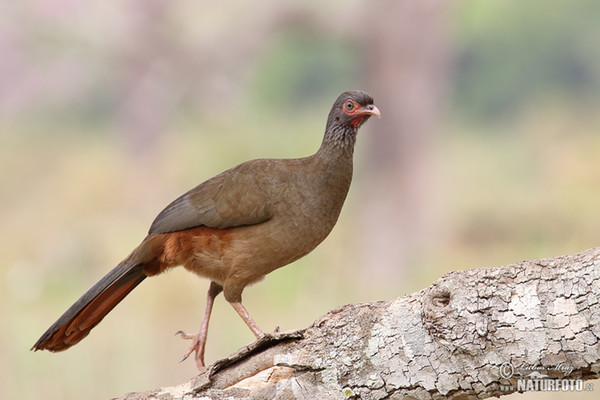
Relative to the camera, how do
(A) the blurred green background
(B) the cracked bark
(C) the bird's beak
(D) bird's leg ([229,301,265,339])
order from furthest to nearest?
(A) the blurred green background < (C) the bird's beak < (D) bird's leg ([229,301,265,339]) < (B) the cracked bark

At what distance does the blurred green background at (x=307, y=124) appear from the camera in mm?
7070

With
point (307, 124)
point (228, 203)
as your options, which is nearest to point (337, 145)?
point (228, 203)

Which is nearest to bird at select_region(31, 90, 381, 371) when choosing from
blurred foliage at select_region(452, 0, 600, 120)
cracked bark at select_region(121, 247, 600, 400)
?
cracked bark at select_region(121, 247, 600, 400)

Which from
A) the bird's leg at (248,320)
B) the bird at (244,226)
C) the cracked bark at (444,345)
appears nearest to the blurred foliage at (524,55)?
the bird at (244,226)

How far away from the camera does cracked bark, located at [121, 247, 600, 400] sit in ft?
6.68

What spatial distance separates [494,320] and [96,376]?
159 inches

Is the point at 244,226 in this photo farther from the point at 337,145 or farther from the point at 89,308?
the point at 89,308

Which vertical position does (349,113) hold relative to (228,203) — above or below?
above

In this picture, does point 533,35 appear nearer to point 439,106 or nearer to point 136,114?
point 439,106

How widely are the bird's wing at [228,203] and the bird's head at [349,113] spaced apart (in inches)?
13.6

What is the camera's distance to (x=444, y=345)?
2213mm

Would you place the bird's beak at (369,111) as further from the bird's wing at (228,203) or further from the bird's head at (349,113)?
the bird's wing at (228,203)

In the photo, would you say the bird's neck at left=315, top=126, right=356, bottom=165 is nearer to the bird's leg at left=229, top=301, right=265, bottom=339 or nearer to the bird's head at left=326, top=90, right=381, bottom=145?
the bird's head at left=326, top=90, right=381, bottom=145

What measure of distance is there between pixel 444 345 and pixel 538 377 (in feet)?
0.92
